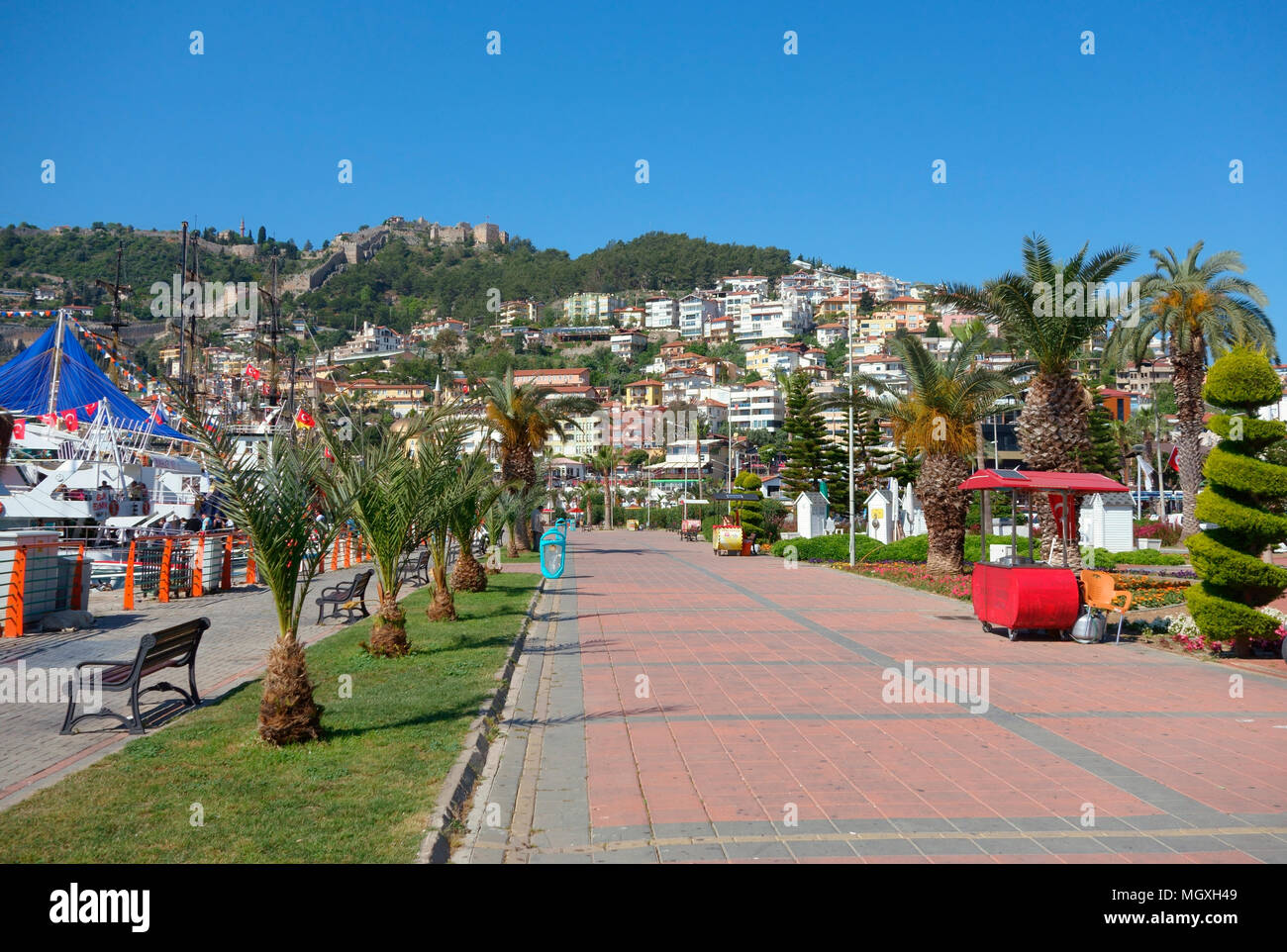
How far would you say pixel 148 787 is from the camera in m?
5.61

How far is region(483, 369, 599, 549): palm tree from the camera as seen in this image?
33.4 meters

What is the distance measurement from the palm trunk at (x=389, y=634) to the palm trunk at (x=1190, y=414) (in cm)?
2630

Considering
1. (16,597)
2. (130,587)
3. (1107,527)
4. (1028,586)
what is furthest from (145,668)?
(1107,527)

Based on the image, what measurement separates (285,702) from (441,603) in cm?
737

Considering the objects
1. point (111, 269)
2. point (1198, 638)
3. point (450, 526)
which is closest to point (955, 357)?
point (1198, 638)

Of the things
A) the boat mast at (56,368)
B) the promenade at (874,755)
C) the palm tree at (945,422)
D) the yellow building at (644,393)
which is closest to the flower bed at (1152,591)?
the palm tree at (945,422)

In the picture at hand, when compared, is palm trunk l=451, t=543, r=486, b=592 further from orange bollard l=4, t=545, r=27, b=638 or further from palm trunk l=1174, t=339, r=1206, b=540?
palm trunk l=1174, t=339, r=1206, b=540

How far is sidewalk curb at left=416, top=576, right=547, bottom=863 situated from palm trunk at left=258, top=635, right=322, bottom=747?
118cm

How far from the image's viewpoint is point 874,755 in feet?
22.7

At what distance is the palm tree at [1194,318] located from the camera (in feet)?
88.9

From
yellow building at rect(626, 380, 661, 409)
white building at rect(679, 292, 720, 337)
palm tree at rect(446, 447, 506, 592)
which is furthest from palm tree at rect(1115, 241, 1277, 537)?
white building at rect(679, 292, 720, 337)

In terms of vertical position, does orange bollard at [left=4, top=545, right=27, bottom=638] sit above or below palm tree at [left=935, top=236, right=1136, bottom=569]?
below

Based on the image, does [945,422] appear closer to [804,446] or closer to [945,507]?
[945,507]

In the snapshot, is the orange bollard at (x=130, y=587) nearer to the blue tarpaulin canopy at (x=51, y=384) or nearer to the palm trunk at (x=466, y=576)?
the palm trunk at (x=466, y=576)
